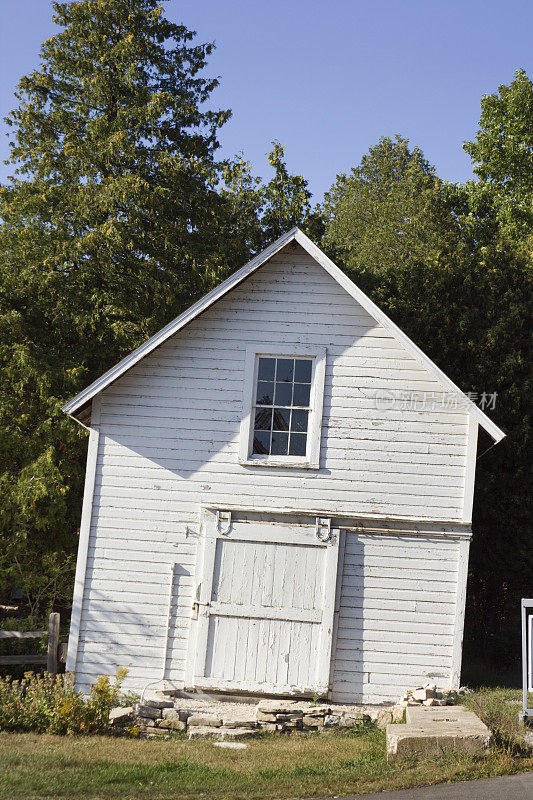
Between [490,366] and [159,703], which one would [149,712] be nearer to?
[159,703]

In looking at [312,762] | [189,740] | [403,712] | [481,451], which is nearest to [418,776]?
[312,762]

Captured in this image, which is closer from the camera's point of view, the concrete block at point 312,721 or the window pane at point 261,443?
the concrete block at point 312,721

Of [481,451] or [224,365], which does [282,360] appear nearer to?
[224,365]

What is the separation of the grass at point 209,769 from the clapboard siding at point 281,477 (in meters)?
2.26

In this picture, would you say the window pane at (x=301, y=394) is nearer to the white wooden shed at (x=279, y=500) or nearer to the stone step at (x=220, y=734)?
the white wooden shed at (x=279, y=500)

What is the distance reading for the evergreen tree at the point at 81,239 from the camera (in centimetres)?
1800

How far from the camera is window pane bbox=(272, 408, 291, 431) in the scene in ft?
40.4

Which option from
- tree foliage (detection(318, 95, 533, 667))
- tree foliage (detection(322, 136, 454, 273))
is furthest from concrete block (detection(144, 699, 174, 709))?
tree foliage (detection(322, 136, 454, 273))

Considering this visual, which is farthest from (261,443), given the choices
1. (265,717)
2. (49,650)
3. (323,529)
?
(49,650)

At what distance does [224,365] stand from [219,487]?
2007 mm

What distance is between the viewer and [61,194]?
19.3 metres

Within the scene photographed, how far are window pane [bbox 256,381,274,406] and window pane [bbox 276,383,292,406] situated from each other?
0.10 meters

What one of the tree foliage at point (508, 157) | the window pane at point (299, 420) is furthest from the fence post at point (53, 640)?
the tree foliage at point (508, 157)

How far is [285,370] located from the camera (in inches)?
487
